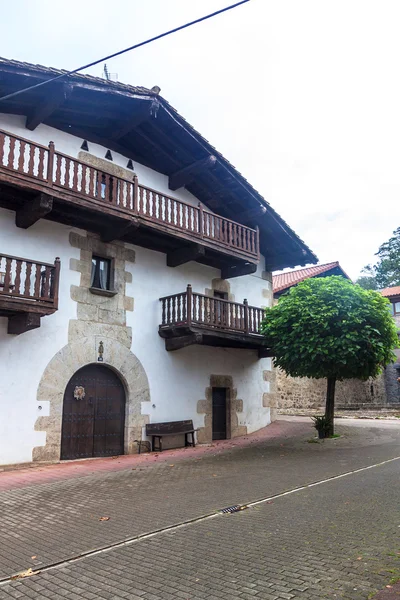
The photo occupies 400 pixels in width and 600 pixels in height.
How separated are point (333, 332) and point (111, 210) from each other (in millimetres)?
6820

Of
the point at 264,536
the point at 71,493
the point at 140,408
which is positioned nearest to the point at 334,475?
the point at 264,536

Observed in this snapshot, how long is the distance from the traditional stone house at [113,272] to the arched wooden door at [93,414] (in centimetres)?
4

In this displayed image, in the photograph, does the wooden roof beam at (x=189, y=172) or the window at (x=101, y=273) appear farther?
the wooden roof beam at (x=189, y=172)

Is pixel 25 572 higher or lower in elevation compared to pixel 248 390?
lower

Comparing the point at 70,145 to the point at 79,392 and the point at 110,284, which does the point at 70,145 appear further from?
the point at 79,392

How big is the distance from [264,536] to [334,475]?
13.5ft

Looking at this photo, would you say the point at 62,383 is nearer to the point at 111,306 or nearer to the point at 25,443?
the point at 25,443

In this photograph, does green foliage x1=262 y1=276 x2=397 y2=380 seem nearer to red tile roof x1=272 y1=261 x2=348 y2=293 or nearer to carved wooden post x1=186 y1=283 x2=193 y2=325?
carved wooden post x1=186 y1=283 x2=193 y2=325

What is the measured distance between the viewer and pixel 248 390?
1653 centimetres

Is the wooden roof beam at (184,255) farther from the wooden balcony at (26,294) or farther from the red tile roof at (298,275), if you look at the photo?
the red tile roof at (298,275)

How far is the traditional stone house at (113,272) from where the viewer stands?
10383 mm

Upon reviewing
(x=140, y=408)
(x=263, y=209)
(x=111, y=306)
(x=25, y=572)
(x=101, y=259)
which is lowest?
(x=25, y=572)

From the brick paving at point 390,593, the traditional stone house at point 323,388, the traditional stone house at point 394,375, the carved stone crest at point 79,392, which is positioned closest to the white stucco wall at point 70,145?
the carved stone crest at point 79,392

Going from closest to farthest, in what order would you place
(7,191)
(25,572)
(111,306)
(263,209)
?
1. (25,572)
2. (7,191)
3. (111,306)
4. (263,209)
